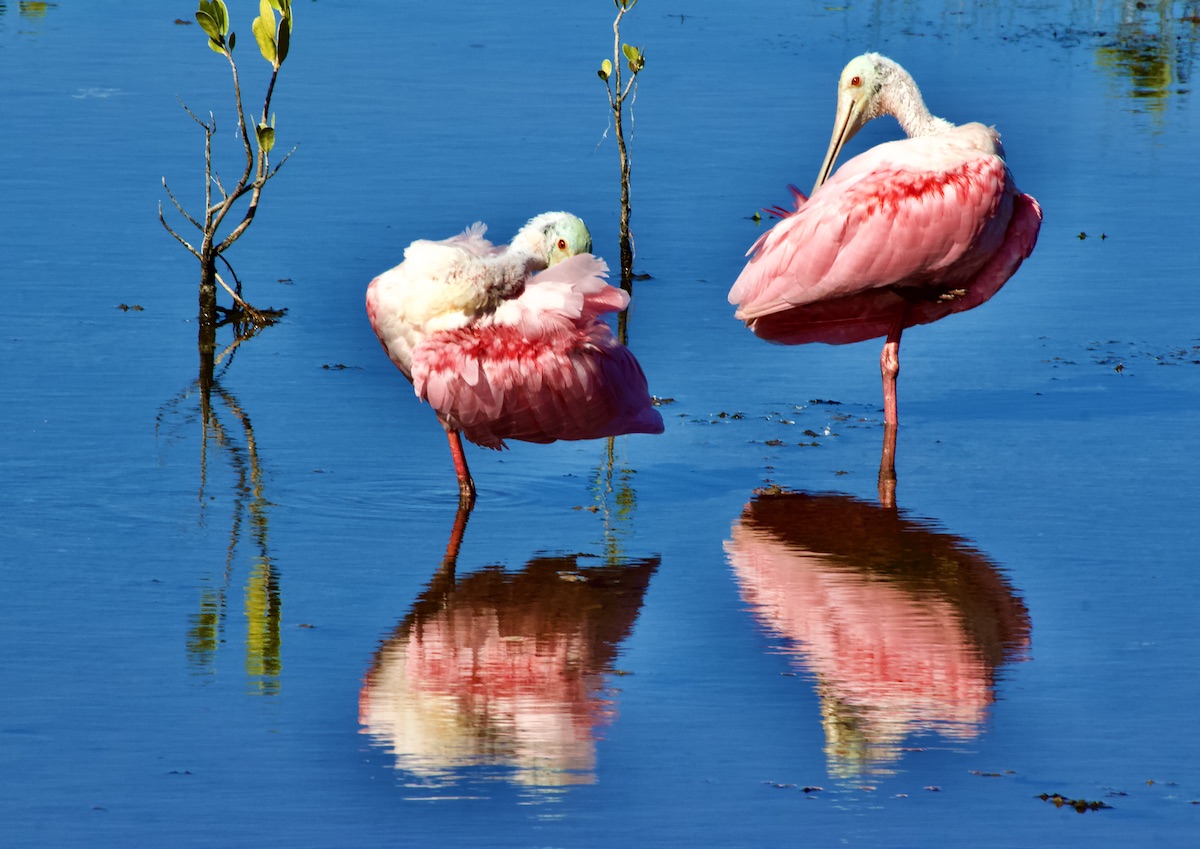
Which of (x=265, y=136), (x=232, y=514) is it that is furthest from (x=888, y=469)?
(x=265, y=136)

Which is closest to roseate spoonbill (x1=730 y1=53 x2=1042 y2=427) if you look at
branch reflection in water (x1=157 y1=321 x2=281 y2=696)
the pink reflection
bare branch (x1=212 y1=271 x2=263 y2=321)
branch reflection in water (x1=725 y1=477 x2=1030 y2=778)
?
branch reflection in water (x1=725 y1=477 x2=1030 y2=778)

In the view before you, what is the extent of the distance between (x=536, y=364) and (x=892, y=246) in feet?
6.73

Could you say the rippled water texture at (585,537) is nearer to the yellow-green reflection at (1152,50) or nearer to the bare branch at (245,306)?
the bare branch at (245,306)

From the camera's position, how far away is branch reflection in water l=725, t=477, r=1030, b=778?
5.87 metres

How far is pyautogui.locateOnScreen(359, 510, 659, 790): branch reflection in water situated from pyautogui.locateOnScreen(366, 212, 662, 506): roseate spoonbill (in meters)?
0.62

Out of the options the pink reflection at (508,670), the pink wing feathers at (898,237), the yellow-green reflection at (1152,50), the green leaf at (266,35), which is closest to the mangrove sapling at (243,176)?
the green leaf at (266,35)

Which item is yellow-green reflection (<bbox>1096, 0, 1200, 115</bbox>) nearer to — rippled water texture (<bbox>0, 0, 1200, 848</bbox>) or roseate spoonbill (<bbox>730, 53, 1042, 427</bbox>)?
rippled water texture (<bbox>0, 0, 1200, 848</bbox>)

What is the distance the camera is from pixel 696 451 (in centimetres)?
876

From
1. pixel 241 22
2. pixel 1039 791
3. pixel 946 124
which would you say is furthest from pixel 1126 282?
pixel 241 22

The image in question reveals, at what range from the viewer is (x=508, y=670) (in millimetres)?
6238

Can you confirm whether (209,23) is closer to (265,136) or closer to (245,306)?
(265,136)

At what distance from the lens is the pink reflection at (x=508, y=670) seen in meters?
5.59

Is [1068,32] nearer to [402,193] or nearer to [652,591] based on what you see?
[402,193]

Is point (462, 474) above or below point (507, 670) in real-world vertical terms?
above
